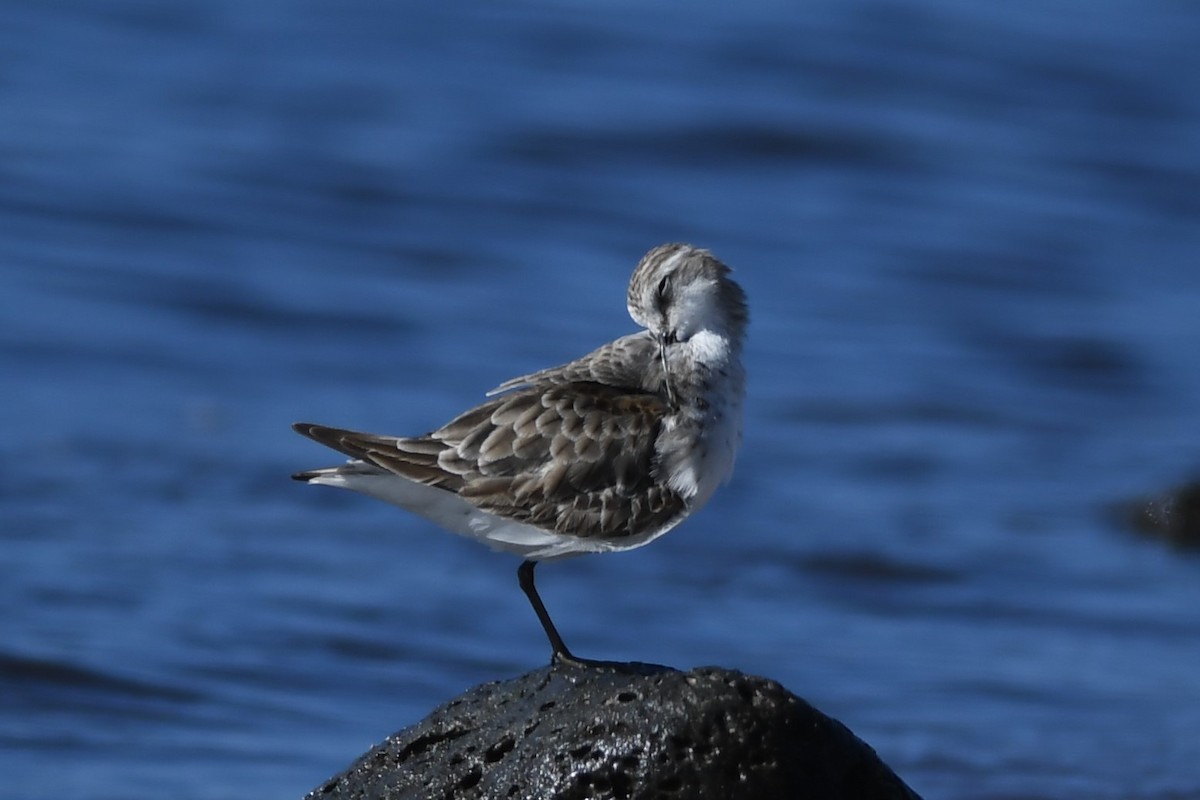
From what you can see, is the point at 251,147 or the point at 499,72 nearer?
the point at 251,147

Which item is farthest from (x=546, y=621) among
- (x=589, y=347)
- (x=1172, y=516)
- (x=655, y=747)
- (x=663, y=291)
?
(x=589, y=347)

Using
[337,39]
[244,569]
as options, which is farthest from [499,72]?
[244,569]

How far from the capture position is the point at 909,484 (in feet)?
41.4

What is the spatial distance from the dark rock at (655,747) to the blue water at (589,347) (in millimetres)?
2806

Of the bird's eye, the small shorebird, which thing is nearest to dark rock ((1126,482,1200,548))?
the small shorebird

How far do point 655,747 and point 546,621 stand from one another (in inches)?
31.2

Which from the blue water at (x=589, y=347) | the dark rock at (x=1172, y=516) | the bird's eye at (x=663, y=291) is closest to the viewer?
the bird's eye at (x=663, y=291)

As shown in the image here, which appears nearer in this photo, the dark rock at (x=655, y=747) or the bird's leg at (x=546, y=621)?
the dark rock at (x=655, y=747)

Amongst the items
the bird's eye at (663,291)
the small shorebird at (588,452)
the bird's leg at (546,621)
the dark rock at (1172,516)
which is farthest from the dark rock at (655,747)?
the dark rock at (1172,516)

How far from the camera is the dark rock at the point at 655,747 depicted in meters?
5.35

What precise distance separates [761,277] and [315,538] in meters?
5.55

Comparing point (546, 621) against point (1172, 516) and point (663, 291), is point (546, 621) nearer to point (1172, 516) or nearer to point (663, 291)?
point (663, 291)

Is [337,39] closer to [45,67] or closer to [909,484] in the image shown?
[45,67]

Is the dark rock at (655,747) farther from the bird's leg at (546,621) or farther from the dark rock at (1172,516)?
the dark rock at (1172,516)
